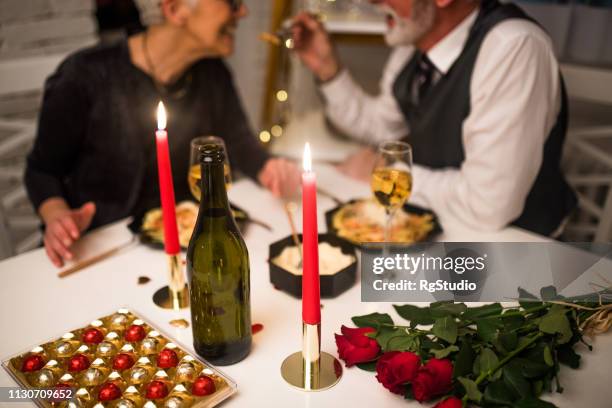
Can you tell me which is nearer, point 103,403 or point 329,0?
point 103,403

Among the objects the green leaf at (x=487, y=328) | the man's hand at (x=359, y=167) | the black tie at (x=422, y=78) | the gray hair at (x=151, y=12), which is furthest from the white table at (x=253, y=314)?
the gray hair at (x=151, y=12)

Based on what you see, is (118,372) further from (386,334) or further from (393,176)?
(393,176)

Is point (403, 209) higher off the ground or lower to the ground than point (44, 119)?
lower

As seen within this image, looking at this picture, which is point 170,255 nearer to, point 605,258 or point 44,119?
point 605,258

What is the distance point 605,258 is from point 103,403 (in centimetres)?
78

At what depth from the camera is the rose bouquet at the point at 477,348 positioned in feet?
2.30

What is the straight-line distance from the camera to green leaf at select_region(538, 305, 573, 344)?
77cm

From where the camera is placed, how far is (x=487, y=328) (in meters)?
0.77

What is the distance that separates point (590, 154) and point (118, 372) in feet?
5.13

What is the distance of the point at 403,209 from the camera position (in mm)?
1263

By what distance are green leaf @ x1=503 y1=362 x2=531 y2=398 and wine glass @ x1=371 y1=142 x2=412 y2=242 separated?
0.43 meters

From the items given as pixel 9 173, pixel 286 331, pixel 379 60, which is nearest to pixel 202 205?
pixel 286 331

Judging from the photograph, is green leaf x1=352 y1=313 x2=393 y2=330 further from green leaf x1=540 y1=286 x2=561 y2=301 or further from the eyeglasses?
the eyeglasses

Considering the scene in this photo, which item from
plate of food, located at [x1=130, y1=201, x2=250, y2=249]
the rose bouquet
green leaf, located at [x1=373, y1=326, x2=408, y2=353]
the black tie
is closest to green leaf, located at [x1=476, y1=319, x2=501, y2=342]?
the rose bouquet
